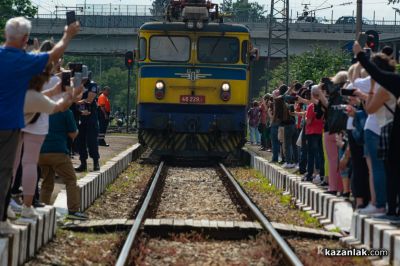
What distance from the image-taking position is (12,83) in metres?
7.39

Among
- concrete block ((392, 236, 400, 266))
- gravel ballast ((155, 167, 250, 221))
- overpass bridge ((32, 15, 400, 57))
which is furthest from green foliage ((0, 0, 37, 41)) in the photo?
concrete block ((392, 236, 400, 266))

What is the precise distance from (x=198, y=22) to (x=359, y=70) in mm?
11943

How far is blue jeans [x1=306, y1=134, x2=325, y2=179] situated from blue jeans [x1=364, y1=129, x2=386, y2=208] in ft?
14.7

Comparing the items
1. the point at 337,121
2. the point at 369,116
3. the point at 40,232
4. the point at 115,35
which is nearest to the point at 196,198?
the point at 337,121

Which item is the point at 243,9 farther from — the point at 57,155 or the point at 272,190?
the point at 57,155

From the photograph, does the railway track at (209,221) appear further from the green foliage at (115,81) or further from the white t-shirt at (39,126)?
the green foliage at (115,81)

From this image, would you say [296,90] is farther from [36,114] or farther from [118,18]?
[118,18]

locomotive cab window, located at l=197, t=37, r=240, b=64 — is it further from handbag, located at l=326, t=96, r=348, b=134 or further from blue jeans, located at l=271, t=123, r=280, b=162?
handbag, located at l=326, t=96, r=348, b=134

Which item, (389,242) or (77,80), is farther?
(77,80)

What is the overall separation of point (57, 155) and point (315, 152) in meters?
4.93

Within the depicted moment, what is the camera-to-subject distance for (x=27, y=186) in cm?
897

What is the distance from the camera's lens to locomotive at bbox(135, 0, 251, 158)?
21.6 metres

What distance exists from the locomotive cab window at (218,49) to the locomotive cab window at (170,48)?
34 centimetres

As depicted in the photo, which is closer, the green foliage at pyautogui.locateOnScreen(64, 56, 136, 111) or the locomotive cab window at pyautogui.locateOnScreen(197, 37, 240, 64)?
the locomotive cab window at pyautogui.locateOnScreen(197, 37, 240, 64)
